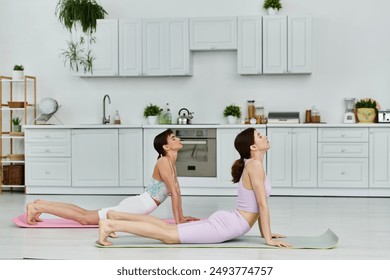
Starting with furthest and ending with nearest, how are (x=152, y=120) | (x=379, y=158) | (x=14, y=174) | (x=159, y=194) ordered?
(x=14, y=174), (x=152, y=120), (x=379, y=158), (x=159, y=194)

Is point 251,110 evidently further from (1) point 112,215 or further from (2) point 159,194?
(1) point 112,215

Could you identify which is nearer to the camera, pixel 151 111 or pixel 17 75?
pixel 151 111

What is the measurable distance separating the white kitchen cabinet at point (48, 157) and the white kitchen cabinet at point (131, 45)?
1.15 m

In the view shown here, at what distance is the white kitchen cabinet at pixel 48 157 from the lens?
842cm

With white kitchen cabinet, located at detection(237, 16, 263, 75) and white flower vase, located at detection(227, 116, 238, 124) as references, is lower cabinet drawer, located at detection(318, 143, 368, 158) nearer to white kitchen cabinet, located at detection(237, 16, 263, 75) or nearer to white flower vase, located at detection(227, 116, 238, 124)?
white flower vase, located at detection(227, 116, 238, 124)

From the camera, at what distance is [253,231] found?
541 cm

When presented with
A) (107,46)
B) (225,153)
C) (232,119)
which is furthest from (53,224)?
(107,46)

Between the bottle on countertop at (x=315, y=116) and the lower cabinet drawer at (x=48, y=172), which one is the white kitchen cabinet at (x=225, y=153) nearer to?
the bottle on countertop at (x=315, y=116)

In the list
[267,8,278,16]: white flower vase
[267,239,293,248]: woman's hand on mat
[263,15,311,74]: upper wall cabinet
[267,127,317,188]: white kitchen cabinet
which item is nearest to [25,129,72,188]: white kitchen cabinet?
[267,127,317,188]: white kitchen cabinet

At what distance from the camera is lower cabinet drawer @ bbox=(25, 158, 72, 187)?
8.42 meters

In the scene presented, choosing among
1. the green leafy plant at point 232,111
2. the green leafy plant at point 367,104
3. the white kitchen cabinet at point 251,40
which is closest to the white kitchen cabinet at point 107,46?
the green leafy plant at point 232,111

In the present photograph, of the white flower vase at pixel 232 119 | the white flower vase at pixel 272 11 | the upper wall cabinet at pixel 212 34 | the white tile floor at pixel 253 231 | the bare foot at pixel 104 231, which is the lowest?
the white tile floor at pixel 253 231

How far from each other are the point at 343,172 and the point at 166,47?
2675 mm

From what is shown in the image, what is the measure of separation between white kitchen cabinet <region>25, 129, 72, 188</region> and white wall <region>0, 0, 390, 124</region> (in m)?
0.63
